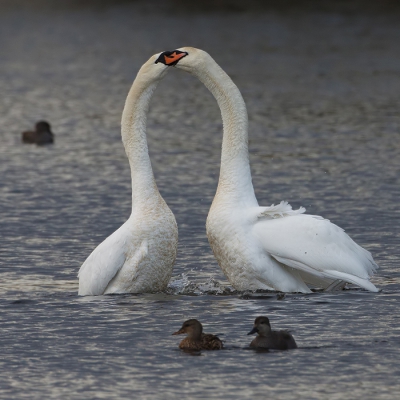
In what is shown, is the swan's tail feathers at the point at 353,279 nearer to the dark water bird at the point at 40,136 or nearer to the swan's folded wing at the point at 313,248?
the swan's folded wing at the point at 313,248

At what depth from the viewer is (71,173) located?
761 inches

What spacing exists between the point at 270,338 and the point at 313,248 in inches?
71.7

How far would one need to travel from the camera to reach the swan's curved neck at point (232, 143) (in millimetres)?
11223

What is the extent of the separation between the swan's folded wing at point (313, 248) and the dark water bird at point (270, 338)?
1.56m

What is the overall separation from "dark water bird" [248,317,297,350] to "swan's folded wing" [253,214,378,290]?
1.56 meters

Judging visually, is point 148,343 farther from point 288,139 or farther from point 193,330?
point 288,139

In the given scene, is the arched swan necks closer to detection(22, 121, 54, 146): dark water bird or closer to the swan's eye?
the swan's eye

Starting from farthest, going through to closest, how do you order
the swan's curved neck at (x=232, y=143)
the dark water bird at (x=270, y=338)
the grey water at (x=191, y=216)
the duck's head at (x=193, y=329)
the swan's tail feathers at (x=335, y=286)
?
1. the swan's tail feathers at (x=335, y=286)
2. the swan's curved neck at (x=232, y=143)
3. the duck's head at (x=193, y=329)
4. the dark water bird at (x=270, y=338)
5. the grey water at (x=191, y=216)

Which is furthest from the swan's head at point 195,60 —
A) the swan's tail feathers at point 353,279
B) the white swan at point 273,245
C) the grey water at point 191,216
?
the swan's tail feathers at point 353,279

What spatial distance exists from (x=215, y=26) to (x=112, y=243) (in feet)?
148

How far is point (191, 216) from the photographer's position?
15.5 metres

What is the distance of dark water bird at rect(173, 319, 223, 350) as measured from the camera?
30.5 feet

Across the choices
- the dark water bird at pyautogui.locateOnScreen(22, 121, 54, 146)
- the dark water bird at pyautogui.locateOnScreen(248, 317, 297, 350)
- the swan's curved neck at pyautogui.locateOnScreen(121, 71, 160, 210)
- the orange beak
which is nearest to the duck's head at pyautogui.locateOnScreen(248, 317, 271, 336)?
the dark water bird at pyautogui.locateOnScreen(248, 317, 297, 350)

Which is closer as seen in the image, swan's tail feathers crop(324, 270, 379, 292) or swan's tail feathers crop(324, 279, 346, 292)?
swan's tail feathers crop(324, 270, 379, 292)
